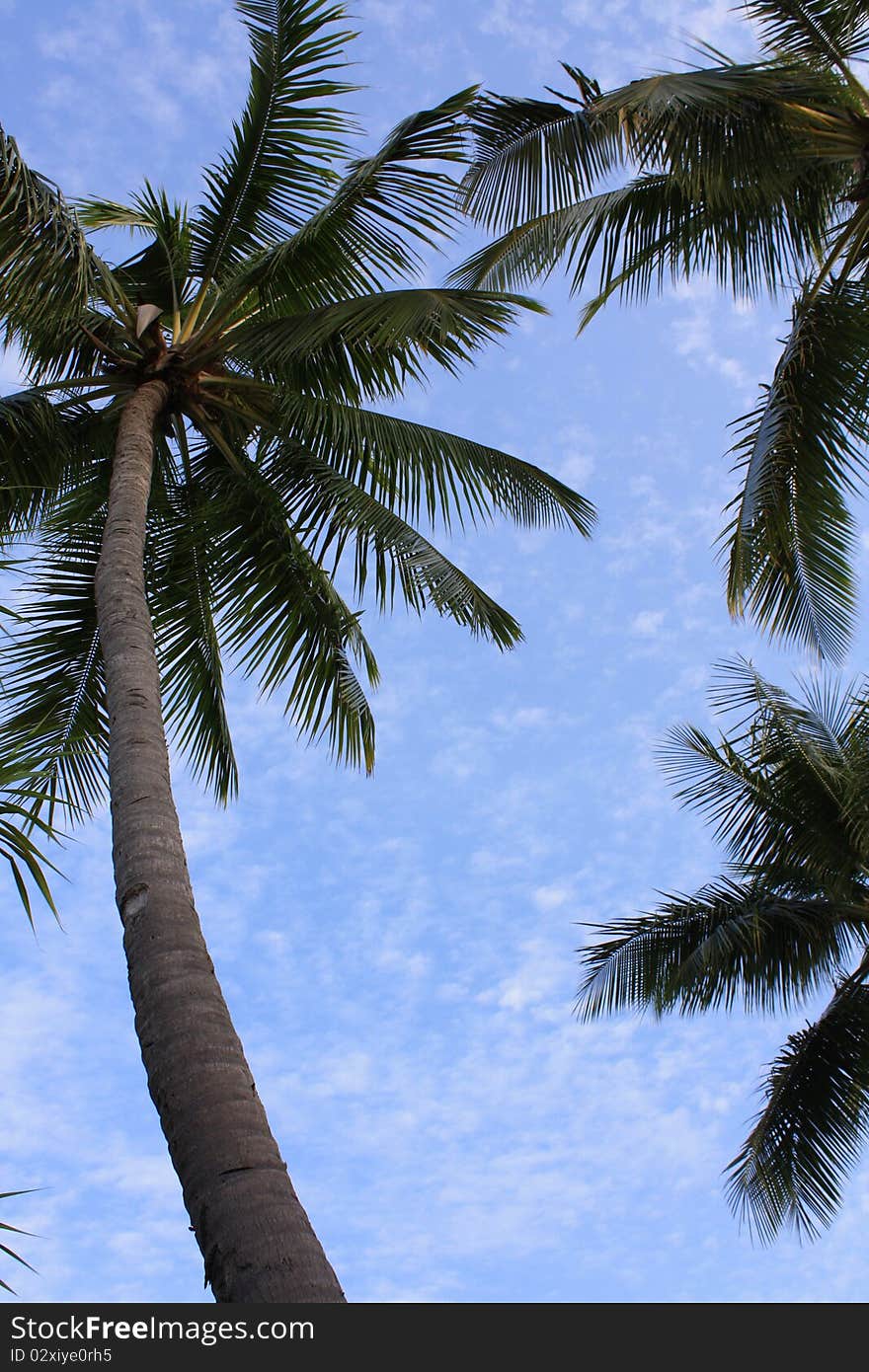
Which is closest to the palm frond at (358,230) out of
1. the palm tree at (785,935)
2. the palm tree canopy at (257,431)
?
the palm tree canopy at (257,431)

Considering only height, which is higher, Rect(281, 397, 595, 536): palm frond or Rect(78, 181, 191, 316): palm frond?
Rect(78, 181, 191, 316): palm frond

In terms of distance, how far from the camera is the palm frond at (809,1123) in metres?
10.9

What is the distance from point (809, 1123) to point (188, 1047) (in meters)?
9.21

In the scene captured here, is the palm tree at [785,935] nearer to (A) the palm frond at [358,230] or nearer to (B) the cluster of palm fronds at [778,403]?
(B) the cluster of palm fronds at [778,403]

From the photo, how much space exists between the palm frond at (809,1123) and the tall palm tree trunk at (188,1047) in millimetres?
8172

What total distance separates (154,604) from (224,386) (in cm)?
167

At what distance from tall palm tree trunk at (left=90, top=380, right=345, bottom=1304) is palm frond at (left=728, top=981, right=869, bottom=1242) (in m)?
8.17

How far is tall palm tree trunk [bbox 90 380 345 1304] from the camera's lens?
2.76 m

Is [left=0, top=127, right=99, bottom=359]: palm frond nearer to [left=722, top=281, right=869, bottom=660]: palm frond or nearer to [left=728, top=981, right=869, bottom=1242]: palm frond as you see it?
[left=722, top=281, right=869, bottom=660]: palm frond

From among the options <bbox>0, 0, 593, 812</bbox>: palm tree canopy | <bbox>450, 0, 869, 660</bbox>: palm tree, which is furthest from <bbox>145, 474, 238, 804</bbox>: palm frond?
<bbox>450, 0, 869, 660</bbox>: palm tree

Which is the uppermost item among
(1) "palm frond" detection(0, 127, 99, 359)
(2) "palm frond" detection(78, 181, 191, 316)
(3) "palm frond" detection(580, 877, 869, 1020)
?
(2) "palm frond" detection(78, 181, 191, 316)
